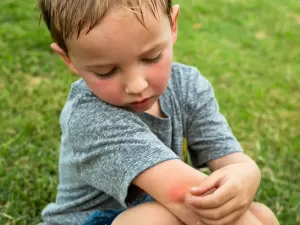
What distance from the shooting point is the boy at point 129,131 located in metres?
1.18

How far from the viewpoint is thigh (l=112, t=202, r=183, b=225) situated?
4.23 ft

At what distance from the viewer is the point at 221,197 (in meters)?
1.18

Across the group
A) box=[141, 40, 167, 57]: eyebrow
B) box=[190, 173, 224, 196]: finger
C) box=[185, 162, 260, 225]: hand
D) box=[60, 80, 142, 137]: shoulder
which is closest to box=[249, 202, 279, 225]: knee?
box=[185, 162, 260, 225]: hand

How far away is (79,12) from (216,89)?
67.1 inches

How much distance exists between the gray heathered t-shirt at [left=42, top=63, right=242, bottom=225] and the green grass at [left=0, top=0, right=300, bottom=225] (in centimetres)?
37

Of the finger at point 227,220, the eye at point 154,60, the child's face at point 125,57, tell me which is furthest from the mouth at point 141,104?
the finger at point 227,220

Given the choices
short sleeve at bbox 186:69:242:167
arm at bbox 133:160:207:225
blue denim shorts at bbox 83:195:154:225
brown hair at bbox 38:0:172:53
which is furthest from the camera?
short sleeve at bbox 186:69:242:167

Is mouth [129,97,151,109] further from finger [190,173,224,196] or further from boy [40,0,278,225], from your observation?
finger [190,173,224,196]

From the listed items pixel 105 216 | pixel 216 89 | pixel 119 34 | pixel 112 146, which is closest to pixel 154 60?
pixel 119 34

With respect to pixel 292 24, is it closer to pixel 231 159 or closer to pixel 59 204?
pixel 231 159

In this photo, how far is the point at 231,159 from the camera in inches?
62.1

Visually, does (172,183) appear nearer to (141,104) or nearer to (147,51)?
(141,104)

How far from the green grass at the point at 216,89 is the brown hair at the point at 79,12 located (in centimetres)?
84

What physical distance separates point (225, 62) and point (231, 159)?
1.59 meters
